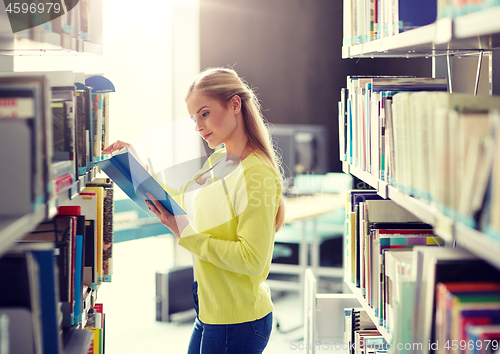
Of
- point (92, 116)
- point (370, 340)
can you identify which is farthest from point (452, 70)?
point (92, 116)

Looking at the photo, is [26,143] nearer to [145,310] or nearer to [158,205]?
[158,205]

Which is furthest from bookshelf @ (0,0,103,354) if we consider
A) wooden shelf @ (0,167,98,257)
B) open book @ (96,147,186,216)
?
open book @ (96,147,186,216)

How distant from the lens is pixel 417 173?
3.40 feet

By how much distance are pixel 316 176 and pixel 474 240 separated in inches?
121

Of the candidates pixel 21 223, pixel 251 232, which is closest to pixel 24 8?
pixel 21 223

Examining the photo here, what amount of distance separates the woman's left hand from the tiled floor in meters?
1.84

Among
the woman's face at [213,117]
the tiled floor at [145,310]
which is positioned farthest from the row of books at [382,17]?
the tiled floor at [145,310]

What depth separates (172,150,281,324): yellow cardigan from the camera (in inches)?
55.3

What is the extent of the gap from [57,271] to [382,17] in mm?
1259

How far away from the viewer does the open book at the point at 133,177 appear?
1315mm

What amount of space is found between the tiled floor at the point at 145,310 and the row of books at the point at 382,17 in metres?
2.31

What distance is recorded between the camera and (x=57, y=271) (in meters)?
1.23

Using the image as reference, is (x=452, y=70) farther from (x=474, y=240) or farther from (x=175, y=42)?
(x=175, y=42)

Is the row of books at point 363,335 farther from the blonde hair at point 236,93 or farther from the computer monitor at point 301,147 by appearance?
the computer monitor at point 301,147
